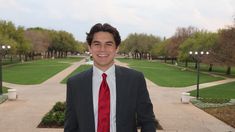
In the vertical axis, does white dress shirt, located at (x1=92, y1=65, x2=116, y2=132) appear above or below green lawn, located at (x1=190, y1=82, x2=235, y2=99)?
above

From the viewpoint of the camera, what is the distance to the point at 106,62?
3.85 metres

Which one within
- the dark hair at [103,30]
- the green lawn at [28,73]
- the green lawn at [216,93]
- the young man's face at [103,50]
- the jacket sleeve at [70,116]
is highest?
the dark hair at [103,30]

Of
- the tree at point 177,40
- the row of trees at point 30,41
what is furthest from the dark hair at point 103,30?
the tree at point 177,40

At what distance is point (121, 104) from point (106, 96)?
0.15 metres

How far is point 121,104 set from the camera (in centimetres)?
382

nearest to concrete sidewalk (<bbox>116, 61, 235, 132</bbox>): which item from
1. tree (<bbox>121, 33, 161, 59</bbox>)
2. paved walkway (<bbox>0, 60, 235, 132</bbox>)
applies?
paved walkway (<bbox>0, 60, 235, 132</bbox>)

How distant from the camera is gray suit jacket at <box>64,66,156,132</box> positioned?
3818 mm

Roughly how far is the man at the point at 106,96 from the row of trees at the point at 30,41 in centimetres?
4963

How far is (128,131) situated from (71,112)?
1.84 feet

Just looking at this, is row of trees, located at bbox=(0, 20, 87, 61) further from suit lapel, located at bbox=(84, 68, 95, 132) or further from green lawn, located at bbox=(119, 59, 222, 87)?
suit lapel, located at bbox=(84, 68, 95, 132)

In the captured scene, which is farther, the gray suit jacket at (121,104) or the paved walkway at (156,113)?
the paved walkway at (156,113)

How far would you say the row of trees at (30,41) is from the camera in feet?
214

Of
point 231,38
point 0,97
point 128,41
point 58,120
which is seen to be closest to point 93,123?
point 58,120

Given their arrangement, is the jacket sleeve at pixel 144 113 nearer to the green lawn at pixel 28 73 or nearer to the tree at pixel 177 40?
the green lawn at pixel 28 73
